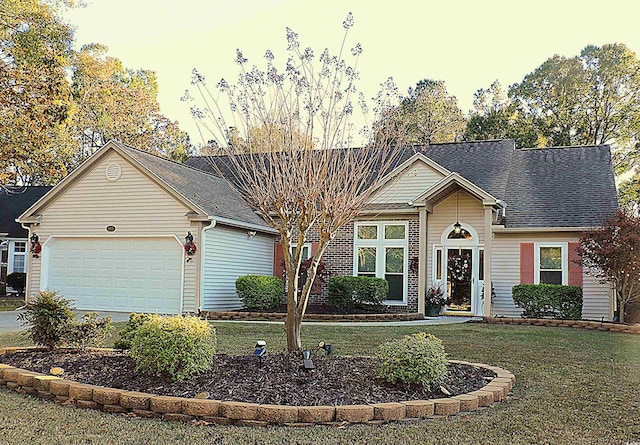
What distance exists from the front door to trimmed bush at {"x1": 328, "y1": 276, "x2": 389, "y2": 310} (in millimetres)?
1889

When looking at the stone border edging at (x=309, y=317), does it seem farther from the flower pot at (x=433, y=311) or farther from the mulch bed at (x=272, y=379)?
the mulch bed at (x=272, y=379)

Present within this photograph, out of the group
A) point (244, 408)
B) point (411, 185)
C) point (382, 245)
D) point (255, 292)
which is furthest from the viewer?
point (411, 185)

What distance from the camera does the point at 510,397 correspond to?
6.76 m

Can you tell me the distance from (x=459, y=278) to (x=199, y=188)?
26.3ft

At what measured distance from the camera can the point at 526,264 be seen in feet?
58.6

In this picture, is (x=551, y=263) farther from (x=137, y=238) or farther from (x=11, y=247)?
(x=11, y=247)

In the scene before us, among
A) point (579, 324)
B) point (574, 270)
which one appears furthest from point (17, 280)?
point (579, 324)

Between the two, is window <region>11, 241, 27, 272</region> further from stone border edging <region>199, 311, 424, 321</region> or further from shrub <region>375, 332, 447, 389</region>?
shrub <region>375, 332, 447, 389</region>

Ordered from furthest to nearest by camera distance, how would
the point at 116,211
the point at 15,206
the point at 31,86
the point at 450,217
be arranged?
the point at 15,206 → the point at 31,86 → the point at 450,217 → the point at 116,211

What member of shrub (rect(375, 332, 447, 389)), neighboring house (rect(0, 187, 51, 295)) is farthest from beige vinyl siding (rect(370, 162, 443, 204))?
neighboring house (rect(0, 187, 51, 295))

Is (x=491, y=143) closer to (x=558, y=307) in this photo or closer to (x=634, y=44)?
(x=558, y=307)

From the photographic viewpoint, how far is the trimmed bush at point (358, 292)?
17.8 metres

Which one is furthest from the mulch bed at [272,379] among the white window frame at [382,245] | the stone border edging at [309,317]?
the white window frame at [382,245]

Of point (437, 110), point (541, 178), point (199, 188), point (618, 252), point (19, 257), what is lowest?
point (19, 257)
